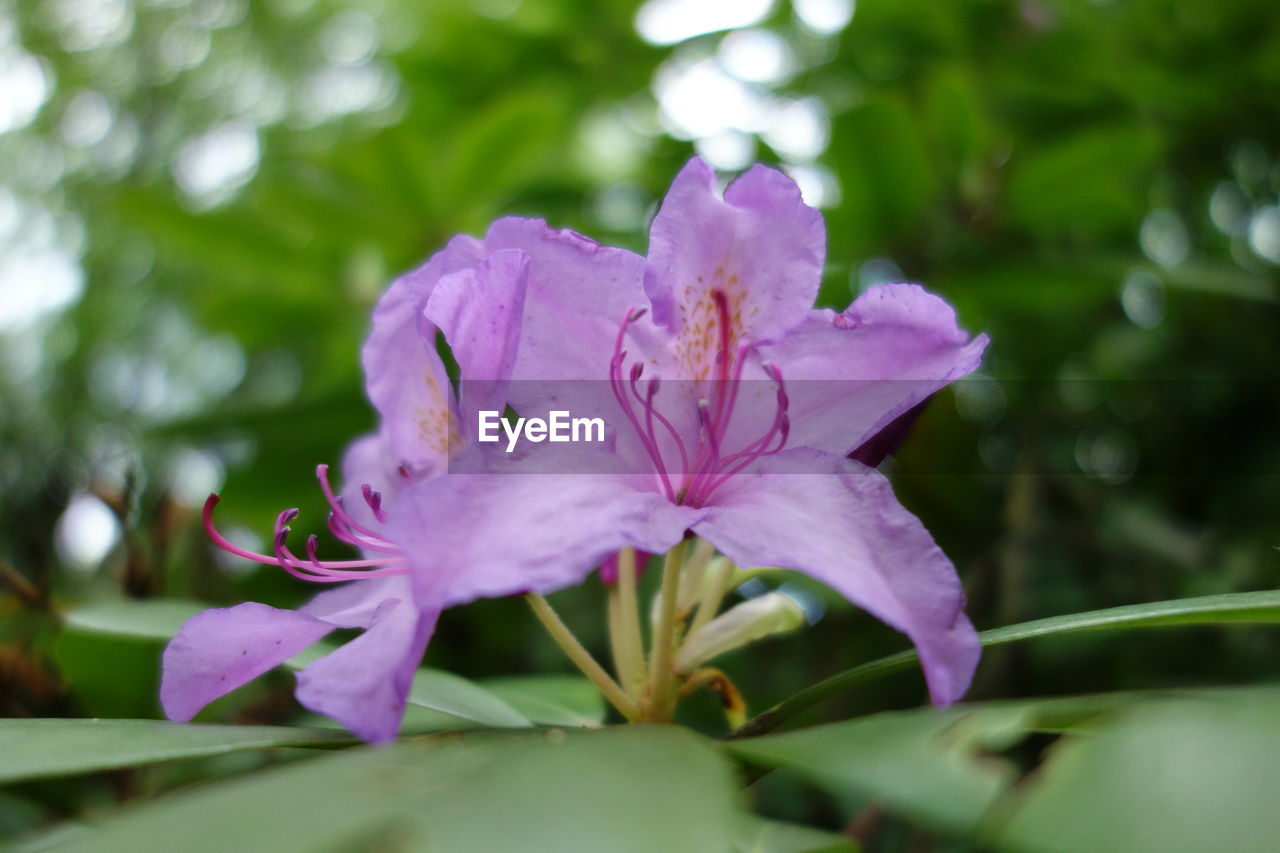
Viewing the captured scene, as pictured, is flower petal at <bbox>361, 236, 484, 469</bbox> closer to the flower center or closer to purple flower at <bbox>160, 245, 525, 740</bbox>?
purple flower at <bbox>160, 245, 525, 740</bbox>

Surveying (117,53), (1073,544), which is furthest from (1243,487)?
(117,53)

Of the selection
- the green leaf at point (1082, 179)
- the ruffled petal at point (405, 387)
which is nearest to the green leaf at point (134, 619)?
the ruffled petal at point (405, 387)

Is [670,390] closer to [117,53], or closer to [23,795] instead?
[23,795]

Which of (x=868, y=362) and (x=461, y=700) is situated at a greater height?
(x=868, y=362)

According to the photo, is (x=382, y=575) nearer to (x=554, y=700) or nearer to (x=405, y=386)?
(x=405, y=386)

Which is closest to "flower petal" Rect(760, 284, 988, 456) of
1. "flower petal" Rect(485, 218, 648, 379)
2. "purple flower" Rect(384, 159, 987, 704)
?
"purple flower" Rect(384, 159, 987, 704)

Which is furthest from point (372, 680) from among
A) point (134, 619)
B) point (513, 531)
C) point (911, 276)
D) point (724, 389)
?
point (911, 276)
